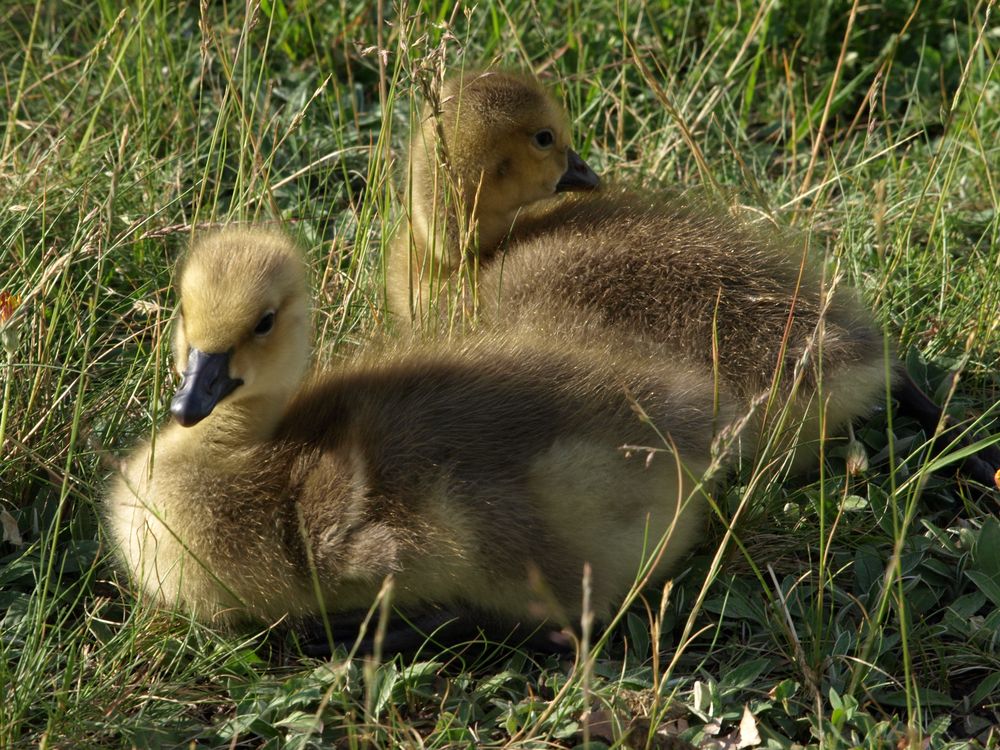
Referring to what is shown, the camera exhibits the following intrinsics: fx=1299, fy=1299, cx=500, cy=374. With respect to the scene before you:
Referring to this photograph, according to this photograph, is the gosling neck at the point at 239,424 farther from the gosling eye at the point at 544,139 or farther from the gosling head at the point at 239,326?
the gosling eye at the point at 544,139

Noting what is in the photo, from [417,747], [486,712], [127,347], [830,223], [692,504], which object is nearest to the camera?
[417,747]

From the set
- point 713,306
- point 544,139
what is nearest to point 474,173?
point 544,139

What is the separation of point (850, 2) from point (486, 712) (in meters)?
2.93

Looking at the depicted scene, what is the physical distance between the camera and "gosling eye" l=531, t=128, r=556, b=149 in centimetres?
329

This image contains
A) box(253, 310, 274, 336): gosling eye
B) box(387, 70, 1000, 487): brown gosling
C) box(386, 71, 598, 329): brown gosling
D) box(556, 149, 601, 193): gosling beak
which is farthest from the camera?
box(556, 149, 601, 193): gosling beak

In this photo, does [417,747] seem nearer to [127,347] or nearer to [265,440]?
[265,440]

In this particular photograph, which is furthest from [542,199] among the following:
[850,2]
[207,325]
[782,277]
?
[850,2]

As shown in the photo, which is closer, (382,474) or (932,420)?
(382,474)

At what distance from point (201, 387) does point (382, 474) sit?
1.17 feet

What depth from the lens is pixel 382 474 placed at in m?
2.33

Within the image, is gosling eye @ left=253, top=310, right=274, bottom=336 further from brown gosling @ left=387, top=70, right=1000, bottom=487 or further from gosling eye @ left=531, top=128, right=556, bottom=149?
gosling eye @ left=531, top=128, right=556, bottom=149

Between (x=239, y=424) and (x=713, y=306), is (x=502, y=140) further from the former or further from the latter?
(x=239, y=424)

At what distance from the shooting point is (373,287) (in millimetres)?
3299

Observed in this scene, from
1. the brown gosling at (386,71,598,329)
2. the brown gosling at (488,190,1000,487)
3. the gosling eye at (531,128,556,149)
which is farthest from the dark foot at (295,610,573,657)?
the gosling eye at (531,128,556,149)
